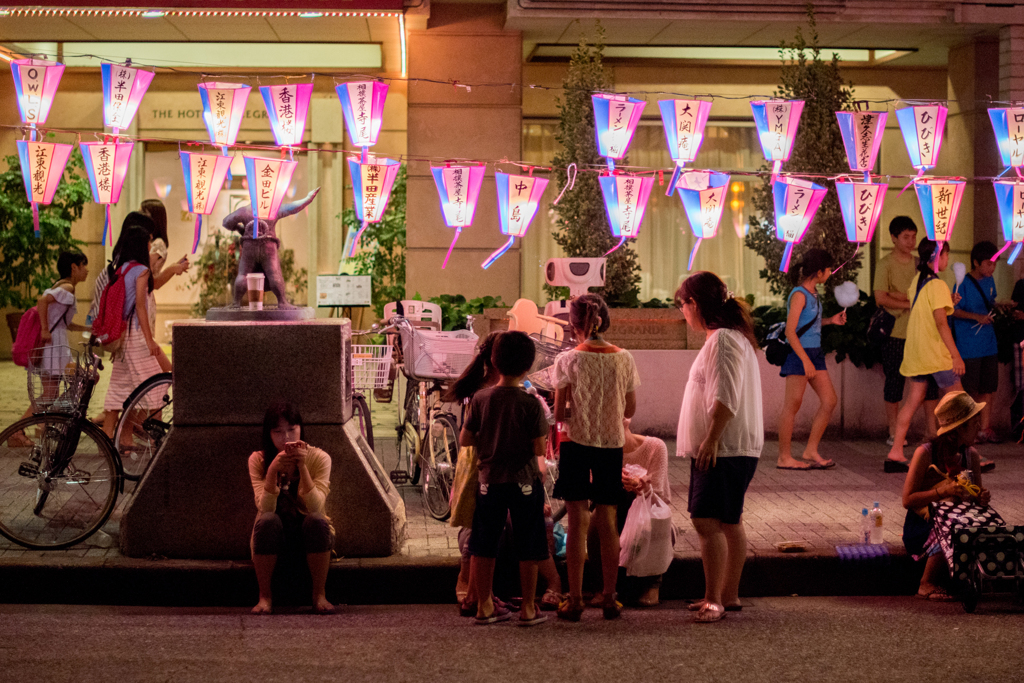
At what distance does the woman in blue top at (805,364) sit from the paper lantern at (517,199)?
2.44 m

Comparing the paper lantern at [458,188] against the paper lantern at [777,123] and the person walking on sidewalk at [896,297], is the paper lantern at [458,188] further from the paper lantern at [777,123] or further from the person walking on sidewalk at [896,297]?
the person walking on sidewalk at [896,297]

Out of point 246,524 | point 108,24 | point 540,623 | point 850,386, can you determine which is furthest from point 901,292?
point 108,24

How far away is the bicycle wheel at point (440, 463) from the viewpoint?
276 inches

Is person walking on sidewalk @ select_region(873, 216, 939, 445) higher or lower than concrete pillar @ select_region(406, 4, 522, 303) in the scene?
lower

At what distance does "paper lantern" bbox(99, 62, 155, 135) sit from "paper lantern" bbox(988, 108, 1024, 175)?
756 cm

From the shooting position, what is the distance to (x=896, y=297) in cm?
959

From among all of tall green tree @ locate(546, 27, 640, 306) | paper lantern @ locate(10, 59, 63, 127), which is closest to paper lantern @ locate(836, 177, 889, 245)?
tall green tree @ locate(546, 27, 640, 306)

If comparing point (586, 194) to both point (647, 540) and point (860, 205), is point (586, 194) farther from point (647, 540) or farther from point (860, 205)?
point (647, 540)

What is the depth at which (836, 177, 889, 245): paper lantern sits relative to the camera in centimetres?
955

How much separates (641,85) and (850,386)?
5.64 metres

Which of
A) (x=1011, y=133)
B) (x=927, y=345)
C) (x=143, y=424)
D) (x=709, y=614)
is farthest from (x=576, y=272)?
(x=1011, y=133)

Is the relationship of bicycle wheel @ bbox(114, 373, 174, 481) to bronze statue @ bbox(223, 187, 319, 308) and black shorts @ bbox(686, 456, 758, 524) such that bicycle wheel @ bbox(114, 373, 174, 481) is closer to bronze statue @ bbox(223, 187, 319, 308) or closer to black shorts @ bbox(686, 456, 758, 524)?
bronze statue @ bbox(223, 187, 319, 308)

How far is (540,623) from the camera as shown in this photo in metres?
5.52

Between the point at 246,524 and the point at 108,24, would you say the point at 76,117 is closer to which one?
the point at 108,24
